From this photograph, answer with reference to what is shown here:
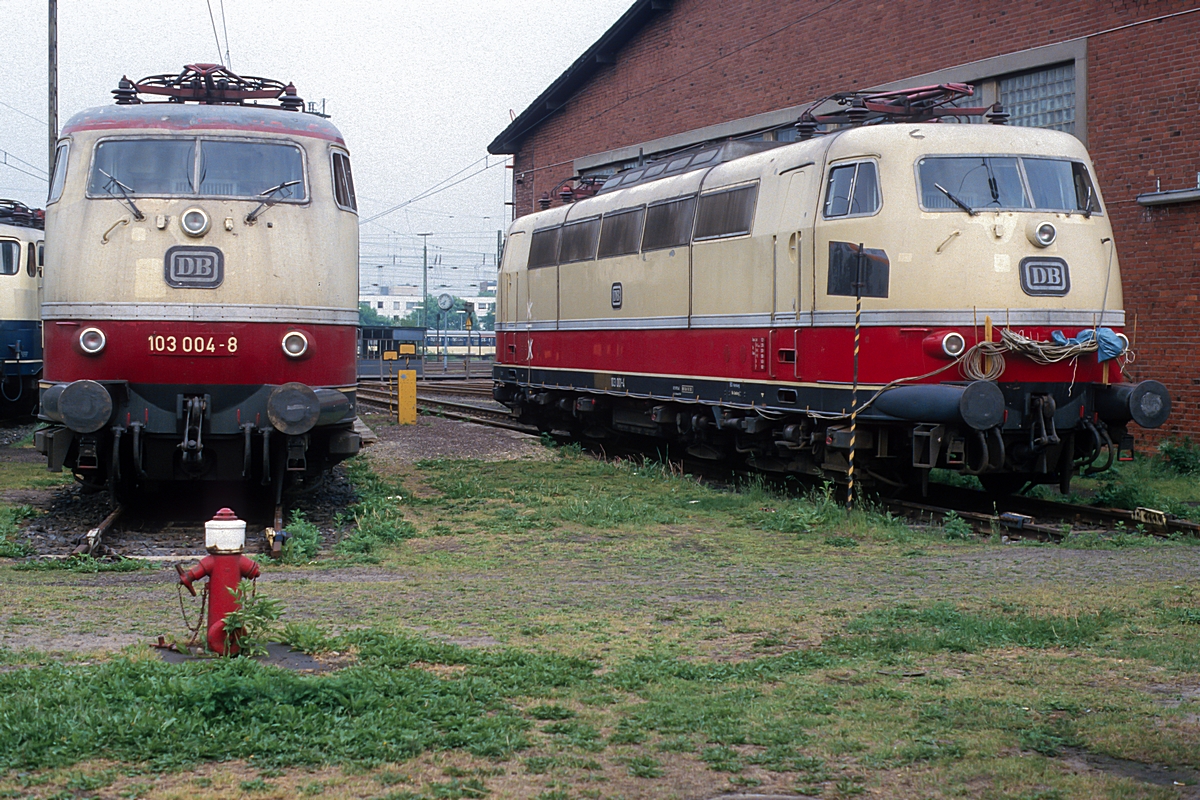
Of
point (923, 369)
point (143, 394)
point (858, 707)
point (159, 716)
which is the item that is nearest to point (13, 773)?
point (159, 716)

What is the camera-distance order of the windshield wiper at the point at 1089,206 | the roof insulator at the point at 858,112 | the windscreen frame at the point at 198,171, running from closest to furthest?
1. the windscreen frame at the point at 198,171
2. the windshield wiper at the point at 1089,206
3. the roof insulator at the point at 858,112

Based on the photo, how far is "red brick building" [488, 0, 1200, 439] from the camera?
1747 centimetres

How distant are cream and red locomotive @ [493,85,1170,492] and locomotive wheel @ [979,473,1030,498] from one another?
0.09 ft

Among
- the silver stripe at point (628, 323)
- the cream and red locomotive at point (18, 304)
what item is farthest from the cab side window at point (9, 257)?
the silver stripe at point (628, 323)

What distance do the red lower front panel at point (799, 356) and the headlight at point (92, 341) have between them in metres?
6.95

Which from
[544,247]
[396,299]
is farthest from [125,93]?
[396,299]

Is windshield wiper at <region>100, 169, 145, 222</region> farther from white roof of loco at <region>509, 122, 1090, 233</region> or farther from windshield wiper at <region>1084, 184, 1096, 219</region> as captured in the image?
windshield wiper at <region>1084, 184, 1096, 219</region>

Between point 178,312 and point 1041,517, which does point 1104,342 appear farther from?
point 178,312

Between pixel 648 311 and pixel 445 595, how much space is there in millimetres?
9709

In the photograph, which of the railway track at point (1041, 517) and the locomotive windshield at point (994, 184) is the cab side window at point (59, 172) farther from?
the railway track at point (1041, 517)

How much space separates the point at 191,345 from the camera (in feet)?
38.7

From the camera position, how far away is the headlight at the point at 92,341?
38.4 ft

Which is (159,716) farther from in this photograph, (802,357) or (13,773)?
(802,357)

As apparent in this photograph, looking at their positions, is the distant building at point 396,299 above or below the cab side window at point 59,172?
above
